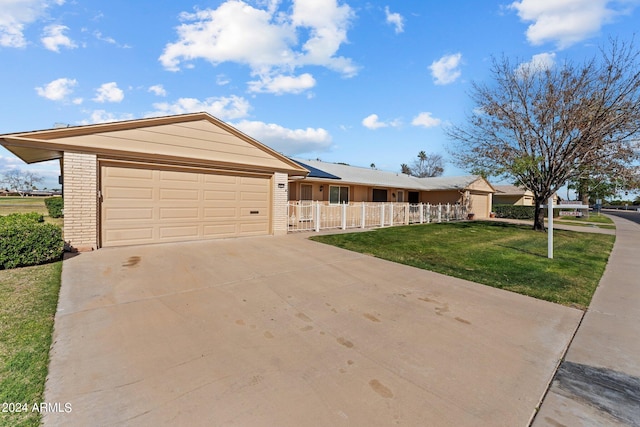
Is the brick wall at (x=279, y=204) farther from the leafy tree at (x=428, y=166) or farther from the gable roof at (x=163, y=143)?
the leafy tree at (x=428, y=166)

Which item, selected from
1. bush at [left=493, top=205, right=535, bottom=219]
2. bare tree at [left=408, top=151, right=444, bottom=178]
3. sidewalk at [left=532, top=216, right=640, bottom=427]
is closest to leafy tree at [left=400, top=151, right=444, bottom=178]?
bare tree at [left=408, top=151, right=444, bottom=178]

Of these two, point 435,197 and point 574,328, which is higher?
point 435,197

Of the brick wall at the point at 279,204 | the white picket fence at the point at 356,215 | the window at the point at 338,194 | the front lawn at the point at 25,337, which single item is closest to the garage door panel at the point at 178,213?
the brick wall at the point at 279,204

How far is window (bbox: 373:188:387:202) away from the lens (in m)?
19.8

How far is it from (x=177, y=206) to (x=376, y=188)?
13533 mm

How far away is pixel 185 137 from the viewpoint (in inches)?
352

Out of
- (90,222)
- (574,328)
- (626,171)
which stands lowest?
(574,328)

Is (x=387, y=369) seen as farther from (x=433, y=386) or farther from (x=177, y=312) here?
(x=177, y=312)

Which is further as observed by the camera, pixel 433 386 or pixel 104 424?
pixel 433 386

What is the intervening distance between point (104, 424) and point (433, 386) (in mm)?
2554

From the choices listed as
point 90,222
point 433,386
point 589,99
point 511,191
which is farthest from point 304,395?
point 511,191

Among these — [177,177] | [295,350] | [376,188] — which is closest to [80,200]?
[177,177]

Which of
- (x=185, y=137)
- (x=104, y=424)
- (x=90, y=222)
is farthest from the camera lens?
(x=185, y=137)

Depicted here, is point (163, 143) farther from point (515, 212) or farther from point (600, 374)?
point (515, 212)
